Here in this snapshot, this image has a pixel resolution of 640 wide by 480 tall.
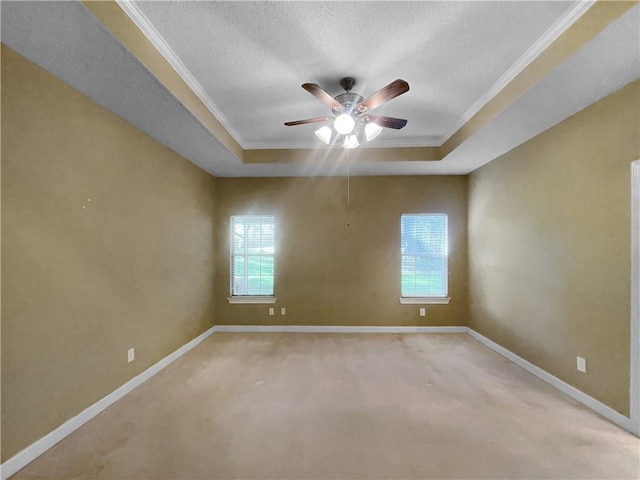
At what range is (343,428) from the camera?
2.12 meters

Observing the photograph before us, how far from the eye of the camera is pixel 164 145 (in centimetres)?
330

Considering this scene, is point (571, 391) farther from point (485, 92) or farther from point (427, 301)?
point (485, 92)

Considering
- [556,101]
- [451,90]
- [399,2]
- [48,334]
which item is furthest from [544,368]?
[48,334]

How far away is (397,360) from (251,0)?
362 cm

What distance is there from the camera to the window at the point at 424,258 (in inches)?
185

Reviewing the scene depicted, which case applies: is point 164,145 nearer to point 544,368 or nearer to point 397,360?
point 397,360

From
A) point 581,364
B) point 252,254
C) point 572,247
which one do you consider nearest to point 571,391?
Answer: point 581,364

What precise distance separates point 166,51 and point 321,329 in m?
3.98

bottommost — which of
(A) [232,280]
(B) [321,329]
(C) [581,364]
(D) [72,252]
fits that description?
(B) [321,329]

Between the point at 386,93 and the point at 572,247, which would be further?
the point at 572,247

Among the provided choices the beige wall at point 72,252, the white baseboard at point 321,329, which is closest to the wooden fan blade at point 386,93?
the beige wall at point 72,252

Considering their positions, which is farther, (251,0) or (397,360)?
(397,360)

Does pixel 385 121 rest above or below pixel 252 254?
above

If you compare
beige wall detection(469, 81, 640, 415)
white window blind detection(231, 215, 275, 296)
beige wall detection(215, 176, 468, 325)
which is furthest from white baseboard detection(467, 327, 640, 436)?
white window blind detection(231, 215, 275, 296)
